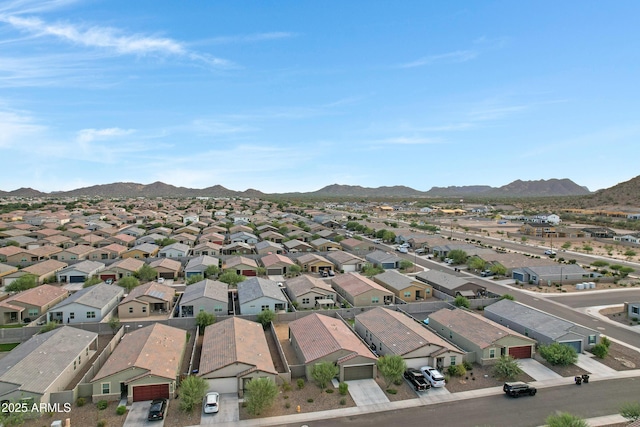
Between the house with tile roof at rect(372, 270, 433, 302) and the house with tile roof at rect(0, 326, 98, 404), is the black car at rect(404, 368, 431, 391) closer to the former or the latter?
the house with tile roof at rect(372, 270, 433, 302)

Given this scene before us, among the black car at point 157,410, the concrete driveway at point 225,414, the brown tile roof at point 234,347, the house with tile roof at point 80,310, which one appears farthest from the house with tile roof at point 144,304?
the concrete driveway at point 225,414

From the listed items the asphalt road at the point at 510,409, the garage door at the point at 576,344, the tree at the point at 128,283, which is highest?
the tree at the point at 128,283

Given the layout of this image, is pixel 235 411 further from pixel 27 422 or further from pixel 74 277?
pixel 74 277

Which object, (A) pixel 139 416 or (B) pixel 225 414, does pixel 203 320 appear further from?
(B) pixel 225 414

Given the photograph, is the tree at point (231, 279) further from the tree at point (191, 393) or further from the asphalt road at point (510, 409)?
the asphalt road at point (510, 409)

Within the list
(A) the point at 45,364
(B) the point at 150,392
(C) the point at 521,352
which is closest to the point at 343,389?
(B) the point at 150,392

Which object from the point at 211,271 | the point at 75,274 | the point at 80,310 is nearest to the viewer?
the point at 80,310

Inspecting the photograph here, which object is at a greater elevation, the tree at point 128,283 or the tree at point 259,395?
the tree at point 128,283
